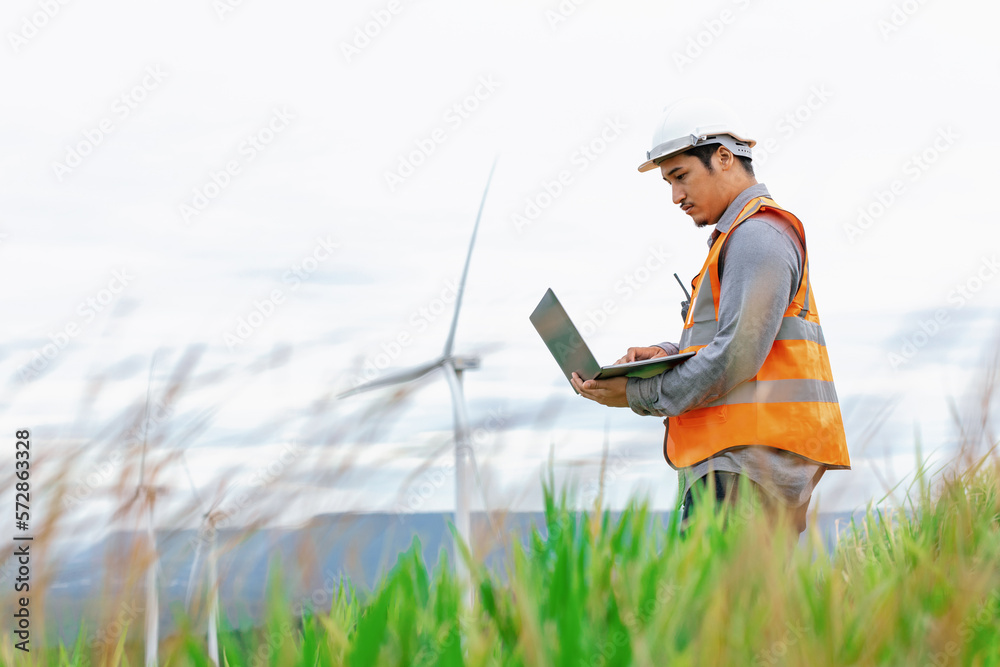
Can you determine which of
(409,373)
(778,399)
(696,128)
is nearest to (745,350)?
(778,399)

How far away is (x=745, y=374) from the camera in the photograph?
15.2 feet

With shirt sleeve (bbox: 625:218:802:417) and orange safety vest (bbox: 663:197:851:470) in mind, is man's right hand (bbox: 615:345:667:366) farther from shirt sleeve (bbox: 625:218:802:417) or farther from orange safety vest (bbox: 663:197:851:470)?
shirt sleeve (bbox: 625:218:802:417)

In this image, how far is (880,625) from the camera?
9.96ft

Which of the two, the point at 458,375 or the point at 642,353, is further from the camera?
the point at 458,375

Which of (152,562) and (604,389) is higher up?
(604,389)

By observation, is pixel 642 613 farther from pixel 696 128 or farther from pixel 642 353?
pixel 696 128

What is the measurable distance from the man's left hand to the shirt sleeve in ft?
0.61

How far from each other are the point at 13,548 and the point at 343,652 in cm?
359

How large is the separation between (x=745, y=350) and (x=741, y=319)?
0.16 metres

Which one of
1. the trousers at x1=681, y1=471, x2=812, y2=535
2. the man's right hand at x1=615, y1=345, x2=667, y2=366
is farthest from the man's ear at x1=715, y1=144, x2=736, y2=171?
the trousers at x1=681, y1=471, x2=812, y2=535

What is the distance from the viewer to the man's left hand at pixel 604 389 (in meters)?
4.96

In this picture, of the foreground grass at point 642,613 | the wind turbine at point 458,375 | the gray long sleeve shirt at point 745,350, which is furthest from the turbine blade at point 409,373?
the foreground grass at point 642,613

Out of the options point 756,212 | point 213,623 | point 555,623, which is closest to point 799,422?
point 756,212

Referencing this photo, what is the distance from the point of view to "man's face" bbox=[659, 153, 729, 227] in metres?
5.24
